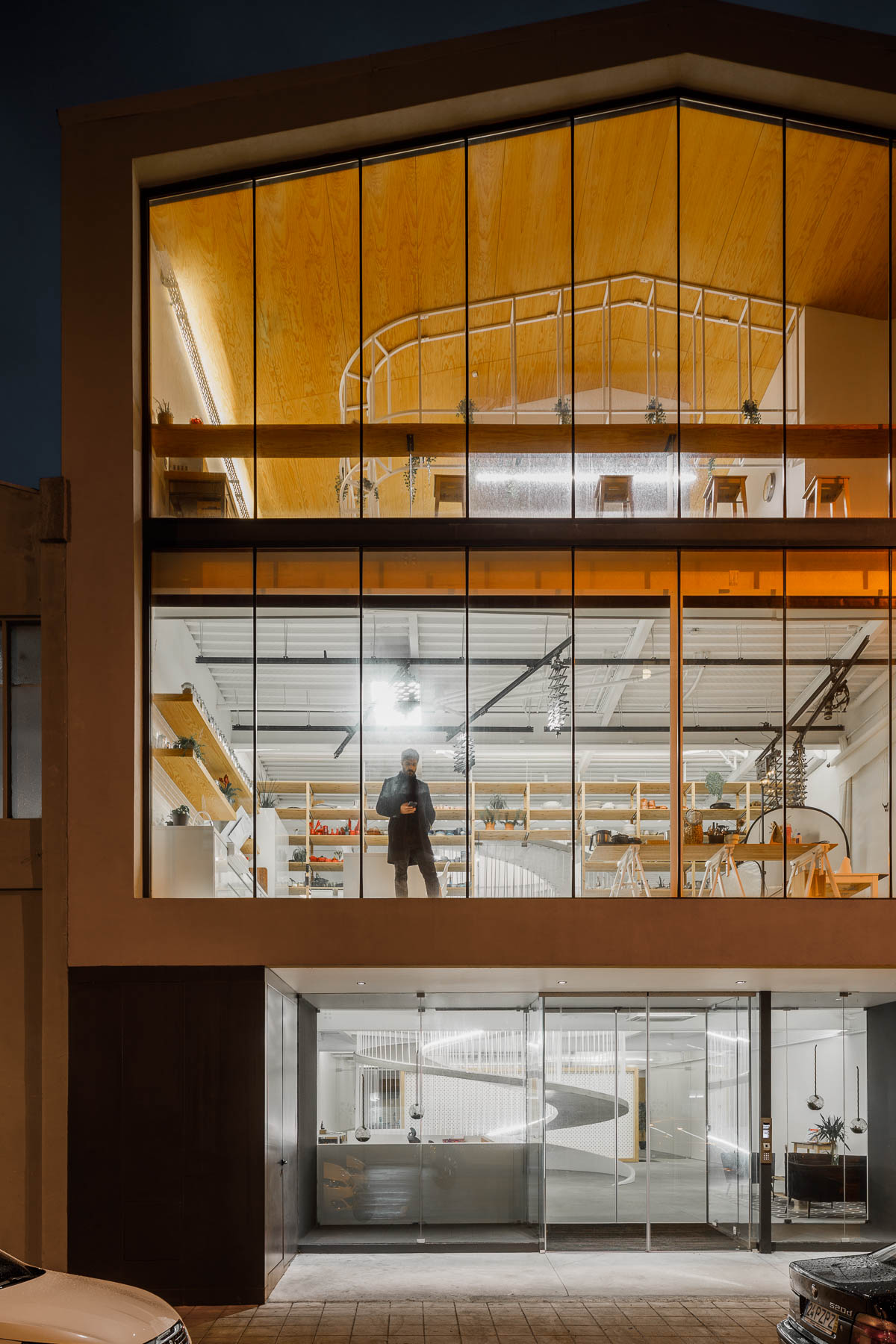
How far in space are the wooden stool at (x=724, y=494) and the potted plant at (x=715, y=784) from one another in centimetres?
286

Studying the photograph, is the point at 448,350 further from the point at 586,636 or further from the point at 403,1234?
the point at 403,1234

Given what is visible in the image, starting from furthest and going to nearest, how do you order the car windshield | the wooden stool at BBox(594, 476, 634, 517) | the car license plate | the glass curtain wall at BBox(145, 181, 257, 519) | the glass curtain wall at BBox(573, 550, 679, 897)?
the wooden stool at BBox(594, 476, 634, 517), the glass curtain wall at BBox(145, 181, 257, 519), the glass curtain wall at BBox(573, 550, 679, 897), the car license plate, the car windshield

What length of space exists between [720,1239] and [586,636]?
730 cm

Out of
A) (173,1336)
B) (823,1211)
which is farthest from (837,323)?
(173,1336)

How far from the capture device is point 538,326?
1359cm

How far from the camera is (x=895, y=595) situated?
12195 mm

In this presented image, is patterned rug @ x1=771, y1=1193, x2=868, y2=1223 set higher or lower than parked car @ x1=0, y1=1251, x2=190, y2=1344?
lower

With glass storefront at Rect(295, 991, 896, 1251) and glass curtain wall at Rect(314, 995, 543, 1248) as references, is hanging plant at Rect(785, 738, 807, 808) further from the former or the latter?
glass curtain wall at Rect(314, 995, 543, 1248)

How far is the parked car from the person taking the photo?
21.2 feet

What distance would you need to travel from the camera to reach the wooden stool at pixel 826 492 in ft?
41.7

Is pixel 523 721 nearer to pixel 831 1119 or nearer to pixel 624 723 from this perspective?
pixel 624 723

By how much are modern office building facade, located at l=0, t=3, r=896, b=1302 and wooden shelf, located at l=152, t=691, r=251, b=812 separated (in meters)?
0.04

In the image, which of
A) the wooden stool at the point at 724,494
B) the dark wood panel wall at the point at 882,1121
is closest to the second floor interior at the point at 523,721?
the wooden stool at the point at 724,494

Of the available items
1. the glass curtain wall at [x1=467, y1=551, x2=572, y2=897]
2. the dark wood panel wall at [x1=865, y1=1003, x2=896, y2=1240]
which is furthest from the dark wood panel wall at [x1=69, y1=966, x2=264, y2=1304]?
the dark wood panel wall at [x1=865, y1=1003, x2=896, y2=1240]
